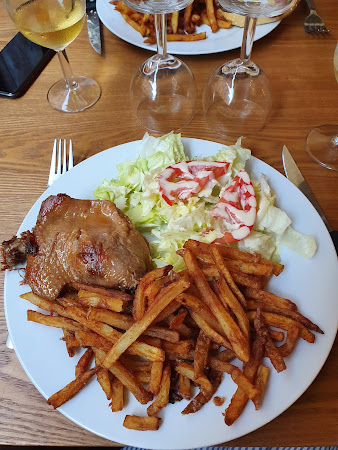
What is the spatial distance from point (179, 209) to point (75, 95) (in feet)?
3.28

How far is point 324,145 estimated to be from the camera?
1.86 meters

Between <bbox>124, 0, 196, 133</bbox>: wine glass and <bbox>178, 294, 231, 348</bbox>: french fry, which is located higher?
<bbox>124, 0, 196, 133</bbox>: wine glass

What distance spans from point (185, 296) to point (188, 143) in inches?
30.1

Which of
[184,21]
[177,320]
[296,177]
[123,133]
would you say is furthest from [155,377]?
[184,21]

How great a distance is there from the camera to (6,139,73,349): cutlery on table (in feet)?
5.83

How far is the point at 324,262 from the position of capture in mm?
1366

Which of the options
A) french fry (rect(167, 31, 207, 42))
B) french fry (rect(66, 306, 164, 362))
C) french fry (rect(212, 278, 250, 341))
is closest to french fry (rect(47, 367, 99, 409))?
french fry (rect(66, 306, 164, 362))

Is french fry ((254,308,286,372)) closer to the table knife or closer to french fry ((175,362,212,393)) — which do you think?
french fry ((175,362,212,393))

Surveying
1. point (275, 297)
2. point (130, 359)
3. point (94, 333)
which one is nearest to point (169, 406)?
point (130, 359)

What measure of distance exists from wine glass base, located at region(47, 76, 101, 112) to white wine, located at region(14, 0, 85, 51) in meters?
0.39

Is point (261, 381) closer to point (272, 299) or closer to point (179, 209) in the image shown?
point (272, 299)

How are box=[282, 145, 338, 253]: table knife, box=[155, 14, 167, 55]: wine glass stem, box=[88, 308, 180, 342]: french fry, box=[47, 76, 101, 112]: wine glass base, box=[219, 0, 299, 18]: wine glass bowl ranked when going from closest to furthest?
box=[88, 308, 180, 342]: french fry < box=[219, 0, 299, 18]: wine glass bowl < box=[282, 145, 338, 253]: table knife < box=[155, 14, 167, 55]: wine glass stem < box=[47, 76, 101, 112]: wine glass base

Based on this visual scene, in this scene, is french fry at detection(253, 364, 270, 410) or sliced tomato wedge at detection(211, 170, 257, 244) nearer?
french fry at detection(253, 364, 270, 410)

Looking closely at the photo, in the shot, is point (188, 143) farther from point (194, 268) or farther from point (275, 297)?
point (275, 297)
